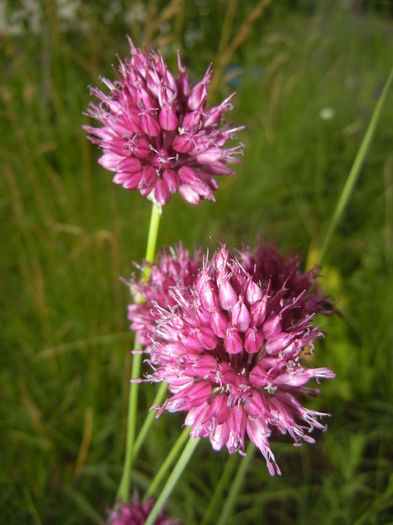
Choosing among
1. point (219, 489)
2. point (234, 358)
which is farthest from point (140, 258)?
point (234, 358)

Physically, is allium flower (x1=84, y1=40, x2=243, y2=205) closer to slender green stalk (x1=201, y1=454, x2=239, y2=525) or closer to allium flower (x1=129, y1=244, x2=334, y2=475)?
allium flower (x1=129, y1=244, x2=334, y2=475)

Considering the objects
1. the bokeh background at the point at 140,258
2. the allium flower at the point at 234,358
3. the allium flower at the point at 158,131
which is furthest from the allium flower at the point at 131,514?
the allium flower at the point at 158,131

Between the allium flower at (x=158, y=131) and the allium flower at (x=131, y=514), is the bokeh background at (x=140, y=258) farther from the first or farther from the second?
the allium flower at (x=158, y=131)

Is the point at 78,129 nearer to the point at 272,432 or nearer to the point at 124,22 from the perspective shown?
the point at 124,22

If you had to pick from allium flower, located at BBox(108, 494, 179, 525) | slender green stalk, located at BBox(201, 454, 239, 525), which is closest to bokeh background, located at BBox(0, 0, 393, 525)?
slender green stalk, located at BBox(201, 454, 239, 525)

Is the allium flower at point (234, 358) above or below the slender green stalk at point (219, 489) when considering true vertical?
above

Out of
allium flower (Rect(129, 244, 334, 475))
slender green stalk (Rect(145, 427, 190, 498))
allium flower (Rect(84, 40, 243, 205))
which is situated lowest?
slender green stalk (Rect(145, 427, 190, 498))

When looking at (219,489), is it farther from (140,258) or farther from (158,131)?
(140,258)
